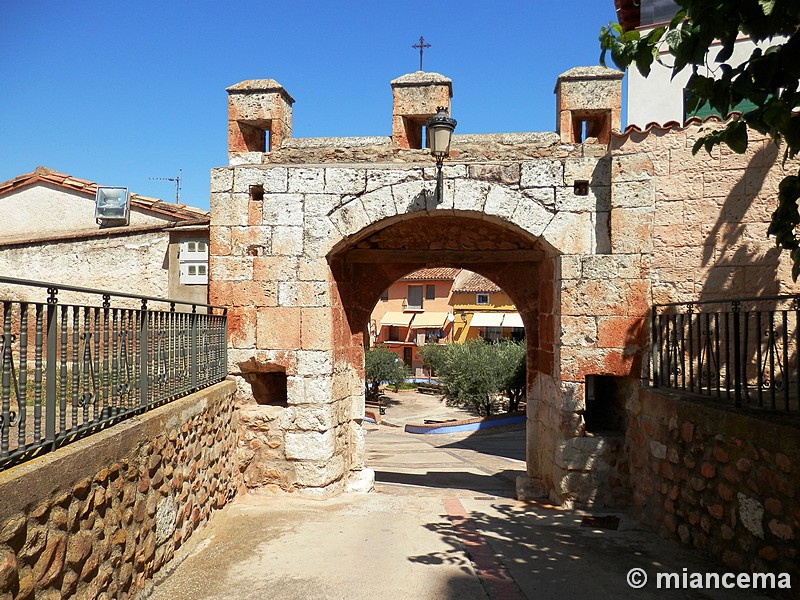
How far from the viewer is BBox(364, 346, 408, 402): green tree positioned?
85.3 feet

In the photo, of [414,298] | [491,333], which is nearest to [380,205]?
[491,333]

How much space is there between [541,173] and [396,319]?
26.7m

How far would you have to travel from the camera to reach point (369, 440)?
54.1ft

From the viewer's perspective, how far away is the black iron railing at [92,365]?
9.61 ft

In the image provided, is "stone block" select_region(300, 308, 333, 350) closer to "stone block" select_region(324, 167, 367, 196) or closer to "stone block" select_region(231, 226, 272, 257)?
"stone block" select_region(231, 226, 272, 257)

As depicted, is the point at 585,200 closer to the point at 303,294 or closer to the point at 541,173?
the point at 541,173

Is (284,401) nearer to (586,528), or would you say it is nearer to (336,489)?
(336,489)

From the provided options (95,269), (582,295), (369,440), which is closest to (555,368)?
(582,295)

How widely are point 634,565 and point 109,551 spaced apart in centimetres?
380

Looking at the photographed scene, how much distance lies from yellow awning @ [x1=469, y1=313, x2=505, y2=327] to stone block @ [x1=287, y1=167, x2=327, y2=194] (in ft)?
74.0

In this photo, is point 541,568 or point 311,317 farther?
point 311,317

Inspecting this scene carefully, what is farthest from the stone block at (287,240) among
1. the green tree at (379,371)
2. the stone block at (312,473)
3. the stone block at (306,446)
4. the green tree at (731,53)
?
the green tree at (379,371)

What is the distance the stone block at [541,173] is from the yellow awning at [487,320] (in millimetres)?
22280

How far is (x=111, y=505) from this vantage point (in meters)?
3.63
